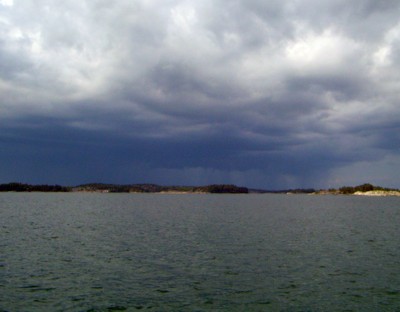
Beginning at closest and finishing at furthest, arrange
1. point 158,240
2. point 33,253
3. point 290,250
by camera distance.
A: 1. point 33,253
2. point 290,250
3. point 158,240

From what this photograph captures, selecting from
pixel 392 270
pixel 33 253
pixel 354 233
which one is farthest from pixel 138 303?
pixel 354 233

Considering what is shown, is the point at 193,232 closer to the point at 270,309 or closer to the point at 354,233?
the point at 354,233

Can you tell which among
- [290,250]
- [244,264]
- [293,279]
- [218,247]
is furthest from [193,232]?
[293,279]

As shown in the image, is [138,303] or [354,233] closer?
[138,303]

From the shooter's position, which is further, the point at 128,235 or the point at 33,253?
the point at 128,235

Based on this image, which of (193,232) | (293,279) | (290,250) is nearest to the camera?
(293,279)

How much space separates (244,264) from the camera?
48312mm

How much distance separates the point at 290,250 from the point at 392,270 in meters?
15.8

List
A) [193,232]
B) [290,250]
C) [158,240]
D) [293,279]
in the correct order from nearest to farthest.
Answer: [293,279]
[290,250]
[158,240]
[193,232]

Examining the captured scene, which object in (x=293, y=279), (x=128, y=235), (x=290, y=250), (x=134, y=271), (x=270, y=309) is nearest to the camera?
(x=270, y=309)

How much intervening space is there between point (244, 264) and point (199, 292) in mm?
13626

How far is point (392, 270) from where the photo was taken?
45.9m

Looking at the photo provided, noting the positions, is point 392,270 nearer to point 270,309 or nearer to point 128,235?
point 270,309

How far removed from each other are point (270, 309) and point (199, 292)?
7.33 meters
